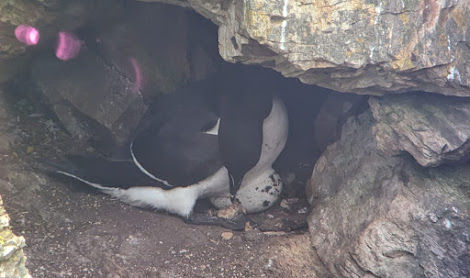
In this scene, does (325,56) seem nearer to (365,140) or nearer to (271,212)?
(365,140)

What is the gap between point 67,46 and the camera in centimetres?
280

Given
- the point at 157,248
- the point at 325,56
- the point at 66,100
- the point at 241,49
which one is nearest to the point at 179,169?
the point at 157,248

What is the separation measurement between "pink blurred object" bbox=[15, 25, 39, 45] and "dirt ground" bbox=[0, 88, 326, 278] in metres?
0.45

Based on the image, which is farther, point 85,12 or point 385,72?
point 85,12

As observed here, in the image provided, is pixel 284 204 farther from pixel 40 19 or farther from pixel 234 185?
pixel 40 19

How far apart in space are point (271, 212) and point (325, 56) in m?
1.31

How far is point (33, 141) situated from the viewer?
2729mm

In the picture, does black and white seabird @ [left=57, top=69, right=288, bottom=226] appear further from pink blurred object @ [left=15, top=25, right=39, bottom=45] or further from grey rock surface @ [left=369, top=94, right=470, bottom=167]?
grey rock surface @ [left=369, top=94, right=470, bottom=167]

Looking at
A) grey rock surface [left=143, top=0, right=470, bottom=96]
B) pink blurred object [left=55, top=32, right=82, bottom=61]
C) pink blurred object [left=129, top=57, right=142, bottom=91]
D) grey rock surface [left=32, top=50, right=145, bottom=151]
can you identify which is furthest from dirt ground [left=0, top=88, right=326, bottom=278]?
grey rock surface [left=143, top=0, right=470, bottom=96]

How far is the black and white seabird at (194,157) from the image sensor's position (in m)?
2.88

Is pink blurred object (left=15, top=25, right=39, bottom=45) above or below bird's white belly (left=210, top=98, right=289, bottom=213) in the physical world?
above

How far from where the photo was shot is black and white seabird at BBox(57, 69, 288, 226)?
9.45 ft

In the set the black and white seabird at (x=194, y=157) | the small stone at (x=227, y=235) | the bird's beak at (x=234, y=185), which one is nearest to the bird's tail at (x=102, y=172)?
the black and white seabird at (x=194, y=157)

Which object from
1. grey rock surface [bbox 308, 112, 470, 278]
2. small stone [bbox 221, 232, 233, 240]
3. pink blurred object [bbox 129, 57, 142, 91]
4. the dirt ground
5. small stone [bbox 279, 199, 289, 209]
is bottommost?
small stone [bbox 279, 199, 289, 209]
